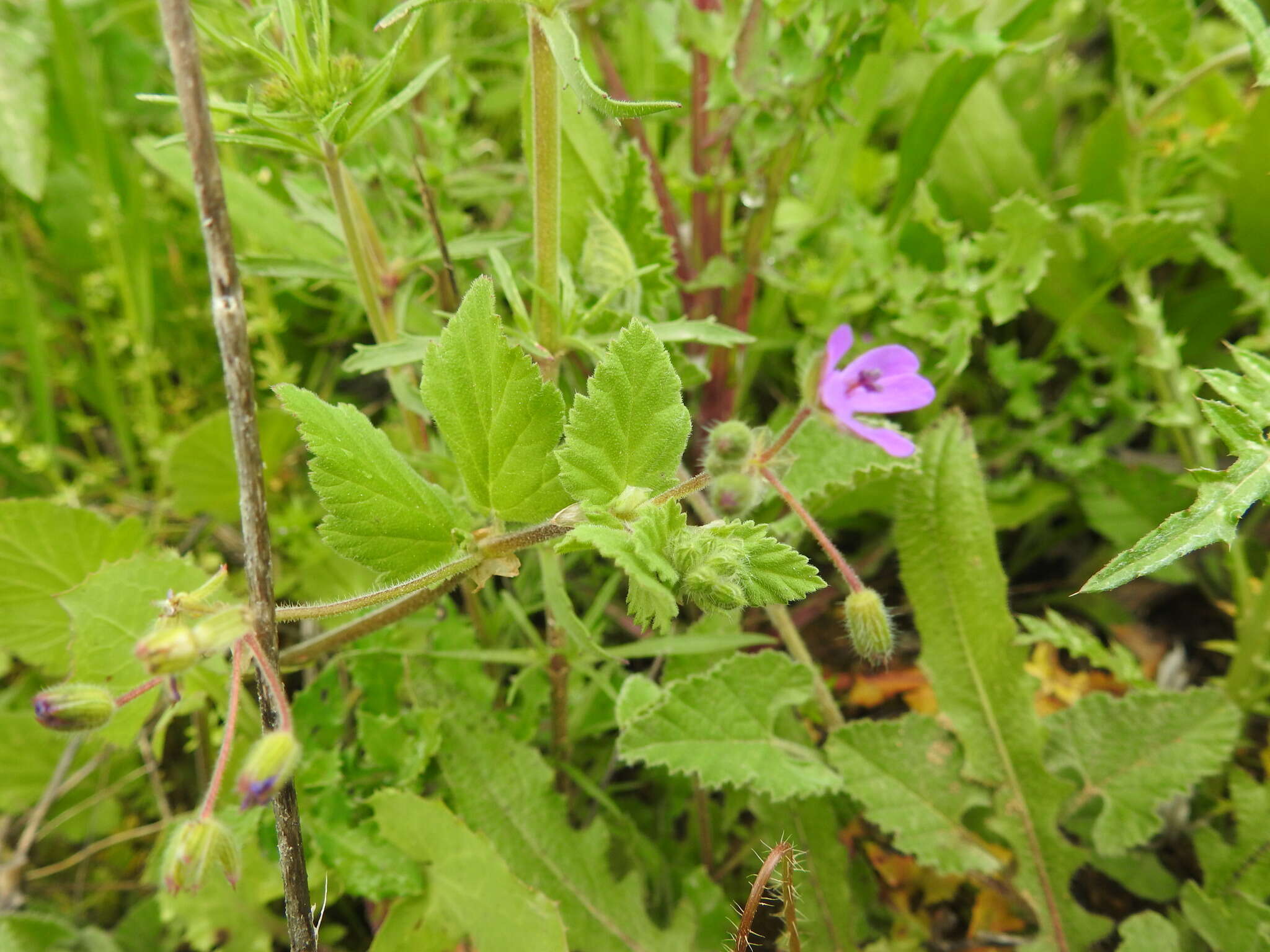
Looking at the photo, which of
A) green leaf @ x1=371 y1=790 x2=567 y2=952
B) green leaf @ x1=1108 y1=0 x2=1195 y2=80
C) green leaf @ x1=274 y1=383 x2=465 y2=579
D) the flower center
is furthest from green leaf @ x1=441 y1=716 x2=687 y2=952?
green leaf @ x1=1108 y1=0 x2=1195 y2=80

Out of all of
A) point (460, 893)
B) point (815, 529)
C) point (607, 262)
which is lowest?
point (460, 893)

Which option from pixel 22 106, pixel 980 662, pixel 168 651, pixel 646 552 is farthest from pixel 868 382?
pixel 22 106

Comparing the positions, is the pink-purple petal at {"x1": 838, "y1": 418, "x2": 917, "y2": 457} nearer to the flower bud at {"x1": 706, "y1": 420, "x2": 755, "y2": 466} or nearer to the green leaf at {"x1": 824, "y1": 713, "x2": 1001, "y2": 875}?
the flower bud at {"x1": 706, "y1": 420, "x2": 755, "y2": 466}

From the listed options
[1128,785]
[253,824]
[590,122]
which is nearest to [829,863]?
[1128,785]

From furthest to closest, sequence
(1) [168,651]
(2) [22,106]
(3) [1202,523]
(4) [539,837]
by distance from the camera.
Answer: (2) [22,106] < (4) [539,837] < (3) [1202,523] < (1) [168,651]

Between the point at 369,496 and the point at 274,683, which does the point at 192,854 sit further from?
the point at 369,496

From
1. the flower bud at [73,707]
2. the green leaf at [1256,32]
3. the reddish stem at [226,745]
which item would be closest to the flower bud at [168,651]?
the reddish stem at [226,745]
